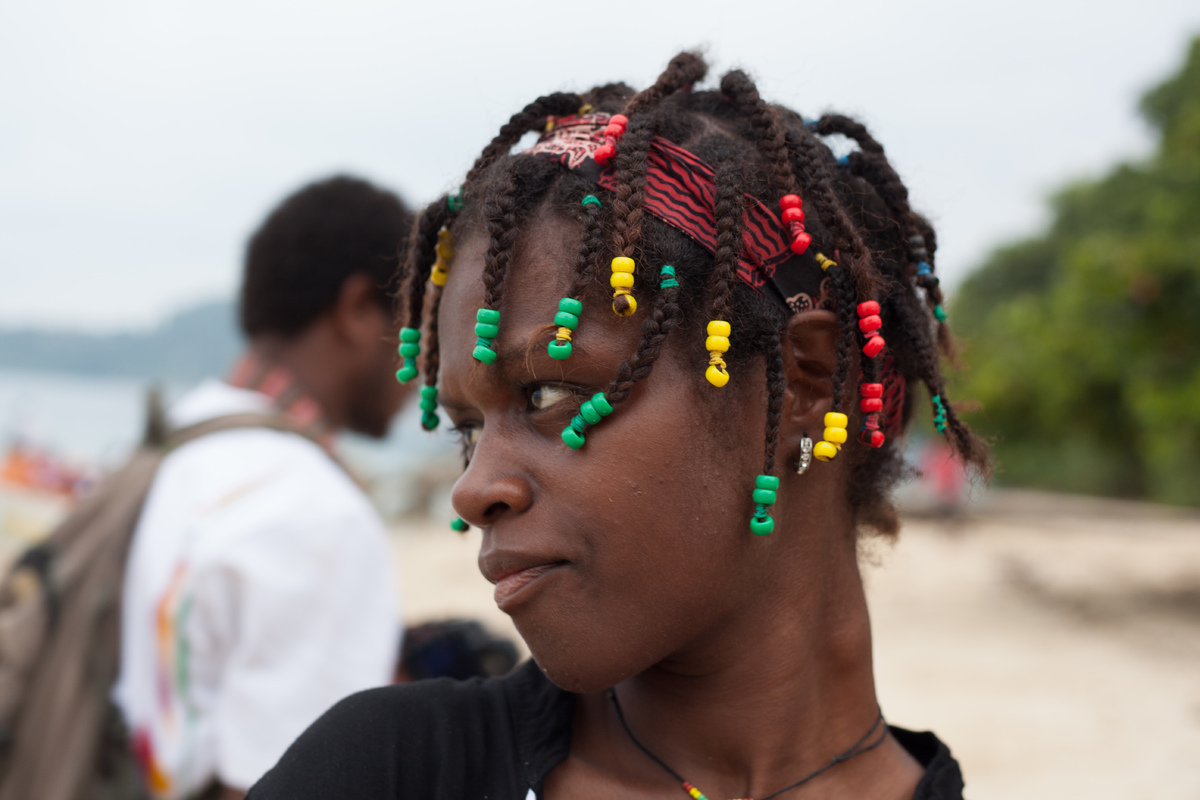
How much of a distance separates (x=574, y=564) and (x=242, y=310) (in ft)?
8.20

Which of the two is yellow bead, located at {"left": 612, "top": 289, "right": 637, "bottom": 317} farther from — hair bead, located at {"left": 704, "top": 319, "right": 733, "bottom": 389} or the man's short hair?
the man's short hair

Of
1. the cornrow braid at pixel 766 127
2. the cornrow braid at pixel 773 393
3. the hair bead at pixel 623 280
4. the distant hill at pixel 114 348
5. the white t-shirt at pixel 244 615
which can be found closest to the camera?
the hair bead at pixel 623 280

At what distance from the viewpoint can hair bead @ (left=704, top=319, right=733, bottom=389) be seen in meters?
1.45

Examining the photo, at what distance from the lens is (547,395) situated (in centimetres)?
152

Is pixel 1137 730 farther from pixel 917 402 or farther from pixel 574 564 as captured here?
pixel 574 564

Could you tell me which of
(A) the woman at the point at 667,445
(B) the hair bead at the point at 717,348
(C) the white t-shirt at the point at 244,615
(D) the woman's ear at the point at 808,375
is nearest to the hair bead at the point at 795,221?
(A) the woman at the point at 667,445

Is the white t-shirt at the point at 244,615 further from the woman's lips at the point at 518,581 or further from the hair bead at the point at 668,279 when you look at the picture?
the hair bead at the point at 668,279

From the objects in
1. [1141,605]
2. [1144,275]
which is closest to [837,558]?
[1144,275]

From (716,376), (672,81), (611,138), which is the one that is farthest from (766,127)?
(716,376)

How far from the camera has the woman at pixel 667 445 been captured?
4.84 ft

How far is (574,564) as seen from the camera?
1.48 m

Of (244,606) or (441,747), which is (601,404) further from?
(244,606)

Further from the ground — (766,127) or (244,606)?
(766,127)

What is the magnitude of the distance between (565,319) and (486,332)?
139mm
